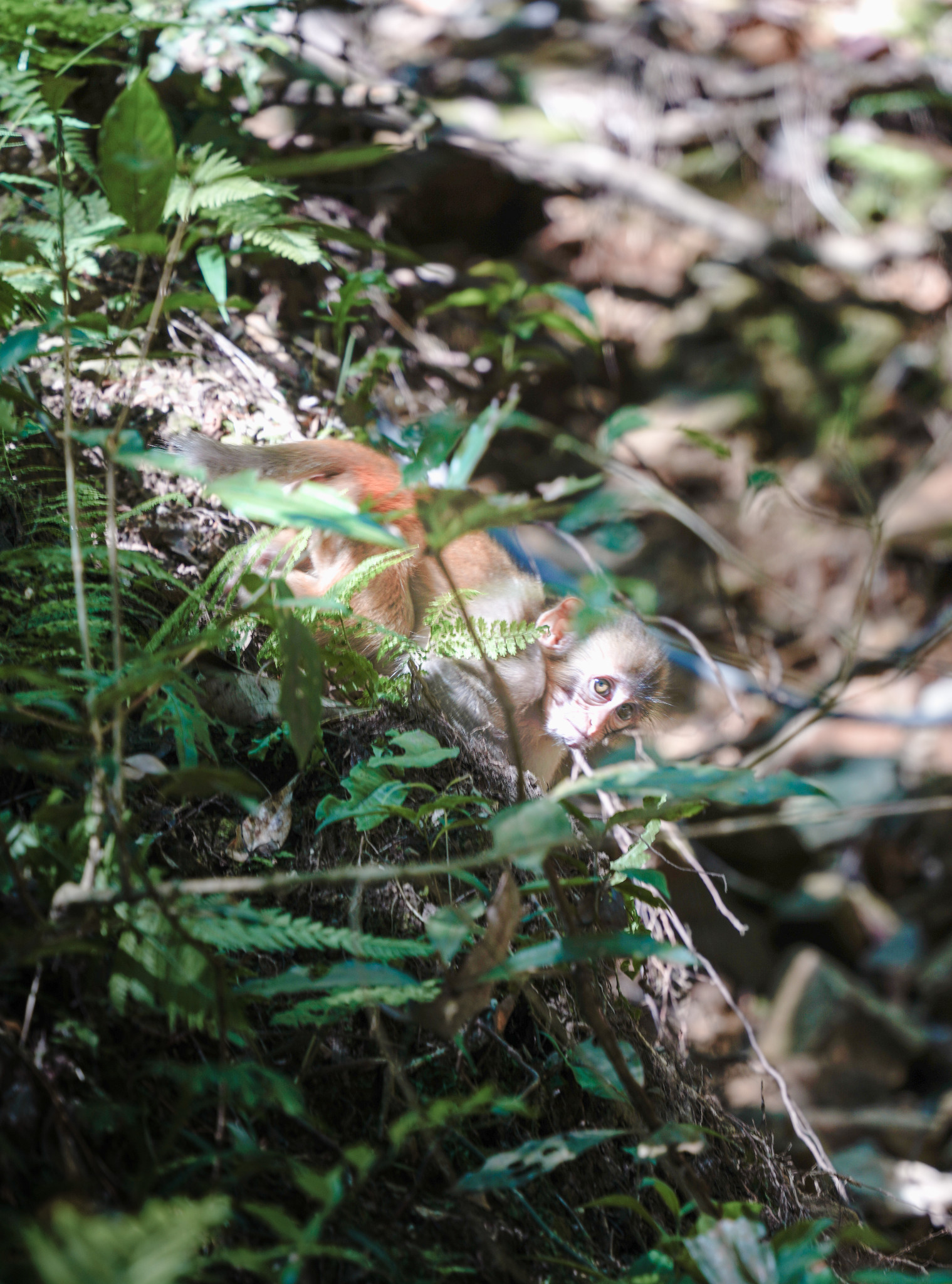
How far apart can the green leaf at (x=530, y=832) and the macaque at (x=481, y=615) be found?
135cm

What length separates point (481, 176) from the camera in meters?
7.50

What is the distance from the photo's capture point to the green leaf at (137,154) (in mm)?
1585

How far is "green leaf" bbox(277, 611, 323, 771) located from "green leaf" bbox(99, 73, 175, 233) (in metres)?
0.89

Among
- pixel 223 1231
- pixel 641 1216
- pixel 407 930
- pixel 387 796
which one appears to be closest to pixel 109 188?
pixel 387 796

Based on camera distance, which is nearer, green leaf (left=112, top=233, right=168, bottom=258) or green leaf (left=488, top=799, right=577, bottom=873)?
green leaf (left=488, top=799, right=577, bottom=873)

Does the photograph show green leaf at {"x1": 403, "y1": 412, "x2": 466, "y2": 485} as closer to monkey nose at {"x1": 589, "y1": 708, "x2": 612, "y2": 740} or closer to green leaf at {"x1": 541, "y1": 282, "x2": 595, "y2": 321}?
monkey nose at {"x1": 589, "y1": 708, "x2": 612, "y2": 740}

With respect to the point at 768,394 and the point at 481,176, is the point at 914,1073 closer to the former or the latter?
the point at 768,394

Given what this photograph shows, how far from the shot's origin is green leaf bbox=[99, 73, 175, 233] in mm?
1585

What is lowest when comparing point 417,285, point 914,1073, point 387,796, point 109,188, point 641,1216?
point 914,1073

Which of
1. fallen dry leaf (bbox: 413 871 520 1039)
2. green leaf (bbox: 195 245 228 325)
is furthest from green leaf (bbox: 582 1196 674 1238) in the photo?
green leaf (bbox: 195 245 228 325)

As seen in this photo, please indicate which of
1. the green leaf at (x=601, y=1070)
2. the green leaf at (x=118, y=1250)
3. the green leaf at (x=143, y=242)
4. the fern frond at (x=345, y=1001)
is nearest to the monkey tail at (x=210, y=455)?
the green leaf at (x=143, y=242)

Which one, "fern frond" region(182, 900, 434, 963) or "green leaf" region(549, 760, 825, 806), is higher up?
"green leaf" region(549, 760, 825, 806)

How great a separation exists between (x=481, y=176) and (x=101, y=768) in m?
7.47

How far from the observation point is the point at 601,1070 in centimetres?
169
